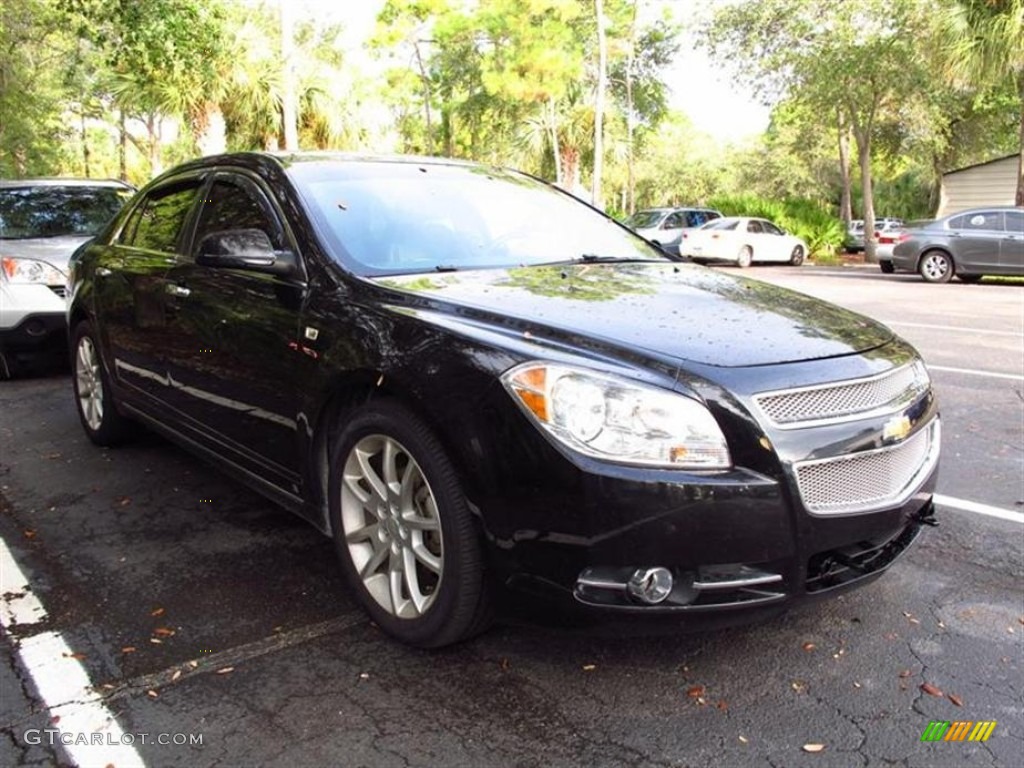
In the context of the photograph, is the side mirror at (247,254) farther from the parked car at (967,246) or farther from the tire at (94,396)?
the parked car at (967,246)

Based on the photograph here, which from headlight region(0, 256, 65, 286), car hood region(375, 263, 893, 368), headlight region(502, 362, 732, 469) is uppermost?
headlight region(0, 256, 65, 286)

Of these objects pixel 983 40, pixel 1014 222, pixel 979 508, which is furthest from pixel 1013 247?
pixel 979 508

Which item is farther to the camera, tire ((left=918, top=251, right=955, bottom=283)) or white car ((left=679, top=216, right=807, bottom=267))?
white car ((left=679, top=216, right=807, bottom=267))

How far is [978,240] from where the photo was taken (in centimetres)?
1656

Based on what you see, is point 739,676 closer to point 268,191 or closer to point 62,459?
point 268,191

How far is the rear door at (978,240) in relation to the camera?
16422mm

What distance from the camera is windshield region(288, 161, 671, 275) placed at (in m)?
3.32

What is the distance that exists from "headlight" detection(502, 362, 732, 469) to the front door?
3.87ft

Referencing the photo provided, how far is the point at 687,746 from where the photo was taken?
2.33m

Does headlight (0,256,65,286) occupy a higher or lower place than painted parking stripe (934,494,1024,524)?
higher

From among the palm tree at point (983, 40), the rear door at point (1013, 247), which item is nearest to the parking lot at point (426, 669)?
the rear door at point (1013, 247)

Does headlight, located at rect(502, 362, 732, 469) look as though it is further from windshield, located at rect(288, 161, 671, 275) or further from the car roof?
the car roof

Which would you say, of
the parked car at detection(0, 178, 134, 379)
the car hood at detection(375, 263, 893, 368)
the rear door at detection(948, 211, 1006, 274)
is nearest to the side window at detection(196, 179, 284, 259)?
the car hood at detection(375, 263, 893, 368)

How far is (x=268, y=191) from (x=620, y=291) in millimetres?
1541
